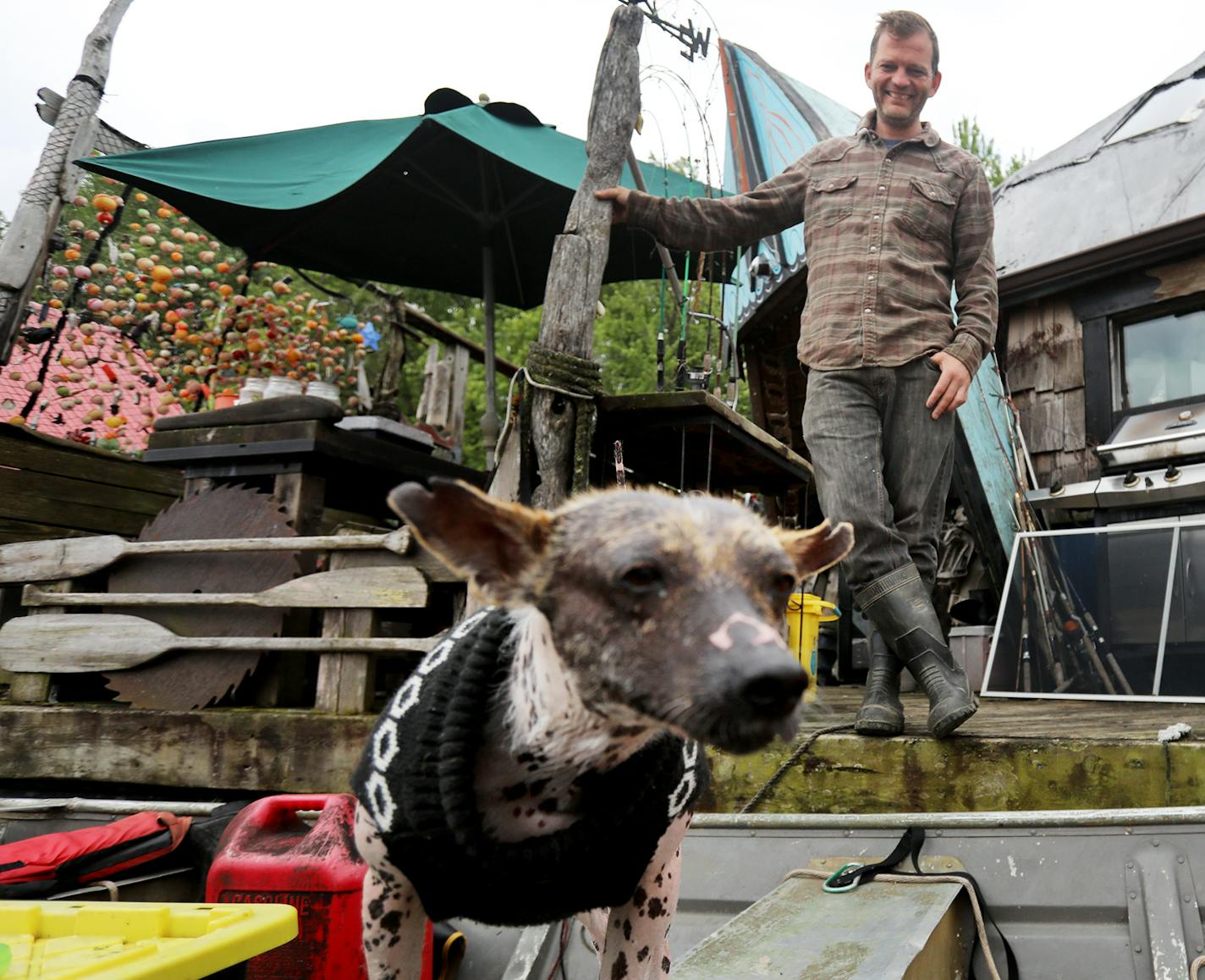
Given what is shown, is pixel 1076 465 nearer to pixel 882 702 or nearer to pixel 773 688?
pixel 882 702

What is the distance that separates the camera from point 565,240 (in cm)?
391

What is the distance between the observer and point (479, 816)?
146 centimetres

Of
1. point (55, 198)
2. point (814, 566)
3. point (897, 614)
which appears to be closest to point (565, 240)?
point (897, 614)

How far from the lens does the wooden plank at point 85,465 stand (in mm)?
5273

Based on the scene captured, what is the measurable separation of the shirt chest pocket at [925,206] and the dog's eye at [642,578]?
99.6 inches

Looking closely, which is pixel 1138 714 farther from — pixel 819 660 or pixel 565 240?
pixel 819 660

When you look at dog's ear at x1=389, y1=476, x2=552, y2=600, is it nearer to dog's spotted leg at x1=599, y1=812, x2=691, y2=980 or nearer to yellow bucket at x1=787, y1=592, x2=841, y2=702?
dog's spotted leg at x1=599, y1=812, x2=691, y2=980

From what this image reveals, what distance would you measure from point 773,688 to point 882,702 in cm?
212

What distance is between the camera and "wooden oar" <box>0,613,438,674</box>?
3889 mm

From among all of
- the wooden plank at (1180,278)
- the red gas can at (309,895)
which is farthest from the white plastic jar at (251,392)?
the wooden plank at (1180,278)

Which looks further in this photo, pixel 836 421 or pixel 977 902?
pixel 836 421

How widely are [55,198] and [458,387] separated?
128 inches

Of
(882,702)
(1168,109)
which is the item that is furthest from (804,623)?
(1168,109)

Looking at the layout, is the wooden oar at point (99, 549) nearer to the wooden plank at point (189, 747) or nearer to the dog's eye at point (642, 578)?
the wooden plank at point (189, 747)
